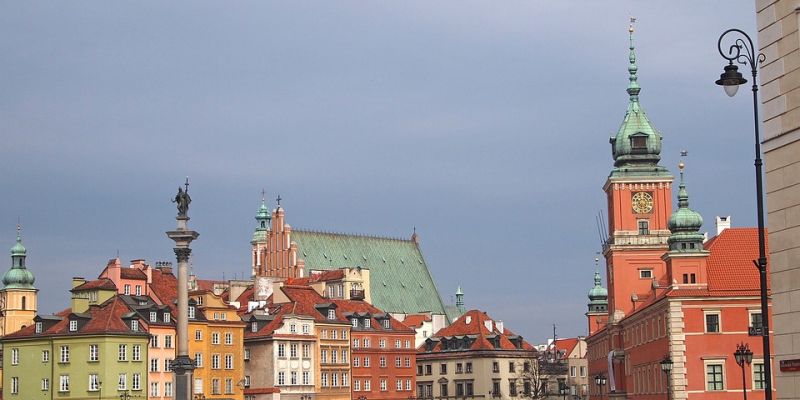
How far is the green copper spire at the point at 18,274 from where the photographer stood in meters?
126

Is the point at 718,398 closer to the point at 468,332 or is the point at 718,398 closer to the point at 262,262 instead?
the point at 468,332

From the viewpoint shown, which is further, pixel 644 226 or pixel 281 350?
pixel 281 350

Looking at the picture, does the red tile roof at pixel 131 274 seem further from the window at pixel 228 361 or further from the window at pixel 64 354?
the window at pixel 64 354

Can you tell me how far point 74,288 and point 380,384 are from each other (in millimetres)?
32572

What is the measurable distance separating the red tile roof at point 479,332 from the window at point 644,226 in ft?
110

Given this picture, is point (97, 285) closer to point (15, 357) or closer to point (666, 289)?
point (15, 357)

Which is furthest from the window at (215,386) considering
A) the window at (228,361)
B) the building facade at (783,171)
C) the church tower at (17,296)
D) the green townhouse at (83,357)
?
the building facade at (783,171)

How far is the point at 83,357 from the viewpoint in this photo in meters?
95.7

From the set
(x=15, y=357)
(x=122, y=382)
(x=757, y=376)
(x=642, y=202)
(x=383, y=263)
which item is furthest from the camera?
(x=383, y=263)

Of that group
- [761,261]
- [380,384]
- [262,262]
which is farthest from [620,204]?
[761,261]

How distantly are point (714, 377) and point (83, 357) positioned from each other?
4547 cm

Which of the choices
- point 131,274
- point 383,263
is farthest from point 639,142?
point 383,263

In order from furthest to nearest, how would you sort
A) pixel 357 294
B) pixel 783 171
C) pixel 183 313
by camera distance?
pixel 357 294 → pixel 183 313 → pixel 783 171

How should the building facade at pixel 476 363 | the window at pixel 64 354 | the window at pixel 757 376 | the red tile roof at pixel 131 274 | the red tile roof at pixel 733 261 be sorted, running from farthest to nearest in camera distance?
the building facade at pixel 476 363 < the red tile roof at pixel 131 274 < the window at pixel 64 354 < the red tile roof at pixel 733 261 < the window at pixel 757 376
